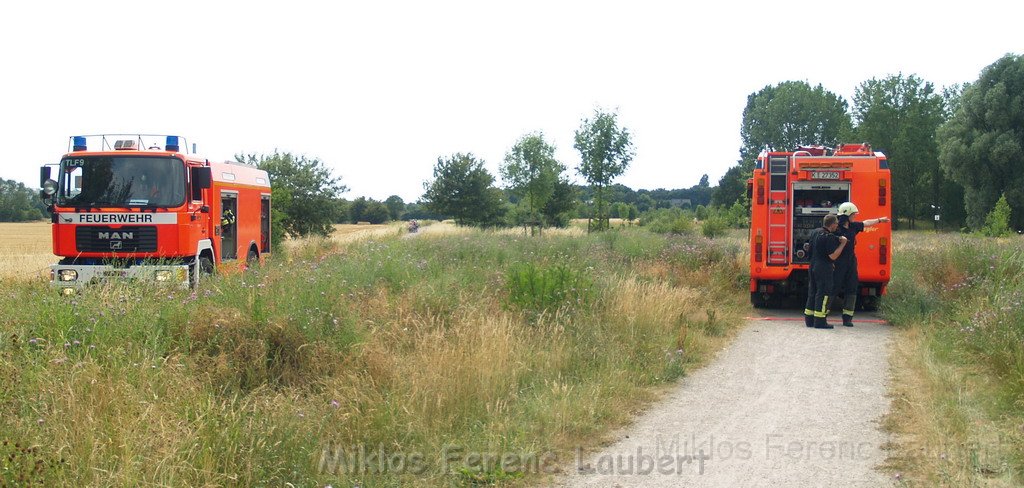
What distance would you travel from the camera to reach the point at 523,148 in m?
44.8

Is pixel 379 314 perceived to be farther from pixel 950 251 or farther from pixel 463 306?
pixel 950 251

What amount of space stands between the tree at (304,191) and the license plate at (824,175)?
23.7 metres

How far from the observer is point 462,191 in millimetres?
45312

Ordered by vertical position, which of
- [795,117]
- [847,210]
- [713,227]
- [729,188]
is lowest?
[713,227]

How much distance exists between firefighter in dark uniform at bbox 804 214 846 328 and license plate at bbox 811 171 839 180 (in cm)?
170

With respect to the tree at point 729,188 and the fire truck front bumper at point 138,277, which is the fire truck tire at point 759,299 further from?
the tree at point 729,188

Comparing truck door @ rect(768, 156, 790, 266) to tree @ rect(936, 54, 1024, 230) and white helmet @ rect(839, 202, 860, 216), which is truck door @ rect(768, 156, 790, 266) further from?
tree @ rect(936, 54, 1024, 230)

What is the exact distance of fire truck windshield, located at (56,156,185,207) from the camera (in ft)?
45.0

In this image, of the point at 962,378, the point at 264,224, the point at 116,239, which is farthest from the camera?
the point at 264,224

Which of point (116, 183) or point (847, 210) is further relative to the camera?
point (116, 183)

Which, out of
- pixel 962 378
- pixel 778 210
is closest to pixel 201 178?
pixel 778 210

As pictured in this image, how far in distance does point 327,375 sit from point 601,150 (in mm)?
32170

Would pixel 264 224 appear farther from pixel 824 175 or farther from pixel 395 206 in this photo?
pixel 395 206

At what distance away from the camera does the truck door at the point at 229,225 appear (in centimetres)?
1638
